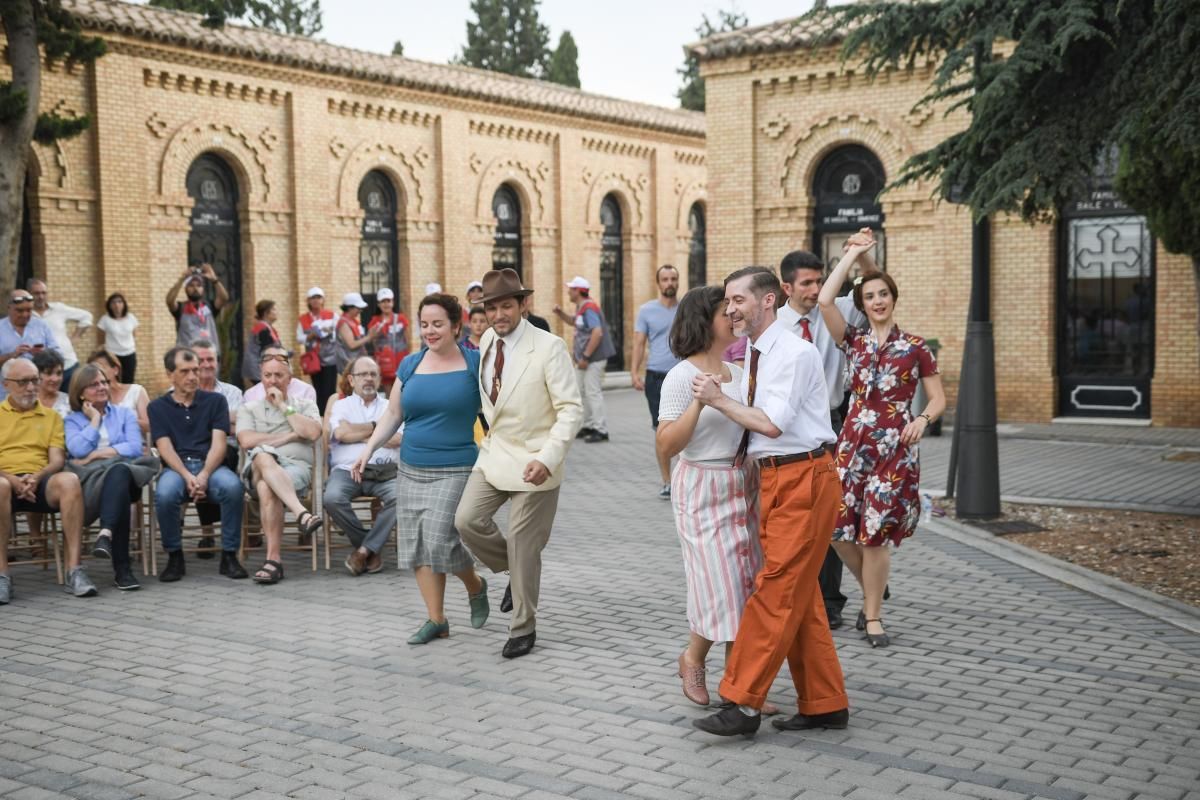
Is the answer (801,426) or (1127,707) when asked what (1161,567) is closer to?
(1127,707)

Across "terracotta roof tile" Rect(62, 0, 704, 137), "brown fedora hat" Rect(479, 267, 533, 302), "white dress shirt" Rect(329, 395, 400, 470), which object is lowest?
"white dress shirt" Rect(329, 395, 400, 470)

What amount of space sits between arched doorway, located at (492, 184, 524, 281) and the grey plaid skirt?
75.6ft

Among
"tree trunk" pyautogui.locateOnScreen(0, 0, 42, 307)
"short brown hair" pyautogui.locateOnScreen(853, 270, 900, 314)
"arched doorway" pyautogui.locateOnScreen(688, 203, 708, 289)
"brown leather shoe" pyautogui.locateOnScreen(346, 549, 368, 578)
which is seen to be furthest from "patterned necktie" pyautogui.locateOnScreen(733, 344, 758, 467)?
"arched doorway" pyautogui.locateOnScreen(688, 203, 708, 289)

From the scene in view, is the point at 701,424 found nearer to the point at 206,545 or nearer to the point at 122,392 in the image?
the point at 206,545

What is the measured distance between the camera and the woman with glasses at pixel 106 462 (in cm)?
892

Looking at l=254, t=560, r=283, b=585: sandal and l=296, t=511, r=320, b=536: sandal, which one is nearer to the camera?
l=254, t=560, r=283, b=585: sandal

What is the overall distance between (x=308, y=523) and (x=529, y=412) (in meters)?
2.93

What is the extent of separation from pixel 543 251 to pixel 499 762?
86.5ft

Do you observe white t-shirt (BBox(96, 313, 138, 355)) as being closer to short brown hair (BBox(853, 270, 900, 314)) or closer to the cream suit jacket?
the cream suit jacket

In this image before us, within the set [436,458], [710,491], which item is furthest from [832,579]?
[436,458]

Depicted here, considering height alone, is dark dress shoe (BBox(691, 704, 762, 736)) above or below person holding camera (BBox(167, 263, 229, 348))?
below

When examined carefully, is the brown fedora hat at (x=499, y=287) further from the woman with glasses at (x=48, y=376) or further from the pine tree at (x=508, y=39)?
the pine tree at (x=508, y=39)

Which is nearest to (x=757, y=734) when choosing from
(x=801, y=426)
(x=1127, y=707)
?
(x=801, y=426)

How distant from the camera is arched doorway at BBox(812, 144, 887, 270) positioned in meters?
21.5
